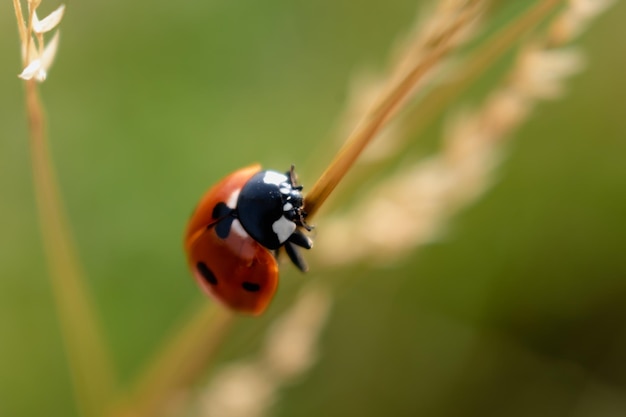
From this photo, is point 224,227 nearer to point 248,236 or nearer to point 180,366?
point 248,236

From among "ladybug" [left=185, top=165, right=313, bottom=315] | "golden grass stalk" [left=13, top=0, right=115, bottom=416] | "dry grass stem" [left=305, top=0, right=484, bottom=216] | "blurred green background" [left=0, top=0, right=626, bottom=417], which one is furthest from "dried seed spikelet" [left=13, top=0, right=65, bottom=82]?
"blurred green background" [left=0, top=0, right=626, bottom=417]

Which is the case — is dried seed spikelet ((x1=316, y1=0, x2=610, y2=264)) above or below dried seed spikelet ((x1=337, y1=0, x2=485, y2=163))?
below

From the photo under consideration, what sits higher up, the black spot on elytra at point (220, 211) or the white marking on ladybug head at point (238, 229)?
the black spot on elytra at point (220, 211)

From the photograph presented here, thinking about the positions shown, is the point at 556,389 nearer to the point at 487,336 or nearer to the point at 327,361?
the point at 487,336

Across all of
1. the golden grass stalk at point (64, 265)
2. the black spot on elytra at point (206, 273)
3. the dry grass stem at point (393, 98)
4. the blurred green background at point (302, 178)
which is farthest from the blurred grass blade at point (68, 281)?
the blurred green background at point (302, 178)

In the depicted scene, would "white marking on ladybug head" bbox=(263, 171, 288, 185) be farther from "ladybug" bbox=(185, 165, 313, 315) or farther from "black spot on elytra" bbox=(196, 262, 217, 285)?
"black spot on elytra" bbox=(196, 262, 217, 285)

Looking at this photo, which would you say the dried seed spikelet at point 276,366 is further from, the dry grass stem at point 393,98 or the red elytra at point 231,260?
the dry grass stem at point 393,98
